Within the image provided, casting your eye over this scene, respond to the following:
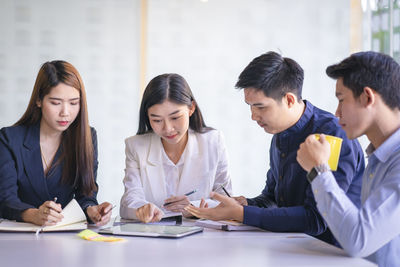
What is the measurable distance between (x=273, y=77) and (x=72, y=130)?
1.07 m

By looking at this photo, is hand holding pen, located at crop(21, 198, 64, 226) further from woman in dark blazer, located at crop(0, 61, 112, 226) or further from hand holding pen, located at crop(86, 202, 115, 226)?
woman in dark blazer, located at crop(0, 61, 112, 226)

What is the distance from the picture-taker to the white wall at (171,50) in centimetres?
398

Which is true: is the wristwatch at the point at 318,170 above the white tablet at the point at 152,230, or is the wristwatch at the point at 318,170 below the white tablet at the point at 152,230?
above

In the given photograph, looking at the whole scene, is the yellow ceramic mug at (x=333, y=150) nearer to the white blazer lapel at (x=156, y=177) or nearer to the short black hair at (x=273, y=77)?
the short black hair at (x=273, y=77)

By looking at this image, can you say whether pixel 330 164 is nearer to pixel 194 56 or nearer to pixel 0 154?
pixel 0 154

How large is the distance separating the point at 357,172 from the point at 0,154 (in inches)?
63.5

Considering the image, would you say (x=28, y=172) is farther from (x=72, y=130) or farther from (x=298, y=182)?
(x=298, y=182)

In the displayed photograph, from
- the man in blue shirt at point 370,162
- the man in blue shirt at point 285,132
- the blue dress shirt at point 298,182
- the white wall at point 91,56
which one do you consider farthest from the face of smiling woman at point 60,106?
the white wall at point 91,56

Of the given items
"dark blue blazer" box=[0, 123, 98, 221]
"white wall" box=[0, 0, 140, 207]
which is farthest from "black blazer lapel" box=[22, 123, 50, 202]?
"white wall" box=[0, 0, 140, 207]

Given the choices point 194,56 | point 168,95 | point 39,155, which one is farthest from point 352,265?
point 194,56

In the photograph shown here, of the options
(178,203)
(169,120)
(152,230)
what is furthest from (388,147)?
(169,120)

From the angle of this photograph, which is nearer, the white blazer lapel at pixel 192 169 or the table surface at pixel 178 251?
Answer: the table surface at pixel 178 251

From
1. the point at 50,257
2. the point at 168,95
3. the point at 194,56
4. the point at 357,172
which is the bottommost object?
the point at 50,257

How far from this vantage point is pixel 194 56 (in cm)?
420
